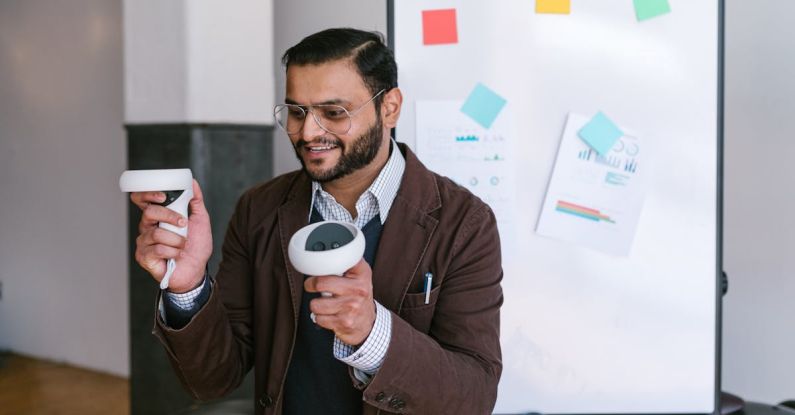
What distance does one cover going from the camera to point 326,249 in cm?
97

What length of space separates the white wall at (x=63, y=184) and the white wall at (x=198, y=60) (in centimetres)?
103

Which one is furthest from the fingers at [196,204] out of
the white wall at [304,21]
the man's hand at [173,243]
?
the white wall at [304,21]

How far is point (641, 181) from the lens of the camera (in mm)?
1689

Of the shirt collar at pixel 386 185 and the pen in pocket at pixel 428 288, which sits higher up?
the shirt collar at pixel 386 185

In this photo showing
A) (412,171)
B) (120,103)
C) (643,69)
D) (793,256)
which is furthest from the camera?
(120,103)

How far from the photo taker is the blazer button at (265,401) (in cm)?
138

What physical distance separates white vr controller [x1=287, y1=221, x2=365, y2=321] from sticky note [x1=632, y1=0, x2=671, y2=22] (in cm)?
103

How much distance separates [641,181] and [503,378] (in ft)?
1.87

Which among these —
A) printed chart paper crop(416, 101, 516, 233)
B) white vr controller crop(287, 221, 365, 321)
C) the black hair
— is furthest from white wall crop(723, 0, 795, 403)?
white vr controller crop(287, 221, 365, 321)

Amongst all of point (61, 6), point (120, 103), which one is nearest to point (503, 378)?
point (120, 103)

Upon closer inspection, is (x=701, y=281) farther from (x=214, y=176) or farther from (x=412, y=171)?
(x=214, y=176)

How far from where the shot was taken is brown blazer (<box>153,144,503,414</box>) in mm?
1179

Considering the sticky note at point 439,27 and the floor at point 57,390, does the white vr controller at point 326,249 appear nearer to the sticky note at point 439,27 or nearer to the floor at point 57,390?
the sticky note at point 439,27

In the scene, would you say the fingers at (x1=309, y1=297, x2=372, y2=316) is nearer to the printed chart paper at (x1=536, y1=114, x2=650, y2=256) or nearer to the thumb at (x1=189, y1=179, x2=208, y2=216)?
the thumb at (x1=189, y1=179, x2=208, y2=216)
